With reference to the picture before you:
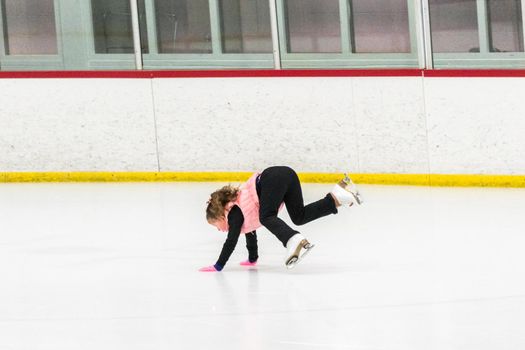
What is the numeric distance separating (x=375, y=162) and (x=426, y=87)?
706 mm

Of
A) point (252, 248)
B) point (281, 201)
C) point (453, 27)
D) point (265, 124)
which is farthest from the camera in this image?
Result: point (453, 27)

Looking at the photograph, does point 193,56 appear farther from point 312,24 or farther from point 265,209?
point 265,209

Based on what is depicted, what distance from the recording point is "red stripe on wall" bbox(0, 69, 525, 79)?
370 inches

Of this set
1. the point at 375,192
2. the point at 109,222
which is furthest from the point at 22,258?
the point at 375,192

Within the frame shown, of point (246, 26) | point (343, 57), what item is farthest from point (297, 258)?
point (246, 26)

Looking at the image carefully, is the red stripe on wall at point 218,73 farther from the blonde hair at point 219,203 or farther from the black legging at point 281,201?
the blonde hair at point 219,203

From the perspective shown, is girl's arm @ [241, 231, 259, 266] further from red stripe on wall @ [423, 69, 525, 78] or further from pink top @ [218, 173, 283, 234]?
red stripe on wall @ [423, 69, 525, 78]

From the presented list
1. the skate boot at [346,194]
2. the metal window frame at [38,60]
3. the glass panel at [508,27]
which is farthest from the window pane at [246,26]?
the skate boot at [346,194]

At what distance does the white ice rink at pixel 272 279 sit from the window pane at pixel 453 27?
4.09ft

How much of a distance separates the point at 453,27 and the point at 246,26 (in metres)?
1.72

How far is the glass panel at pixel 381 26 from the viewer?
10.2 m

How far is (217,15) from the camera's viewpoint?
1110 cm

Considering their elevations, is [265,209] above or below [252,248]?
above

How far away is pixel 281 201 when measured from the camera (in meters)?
6.53
